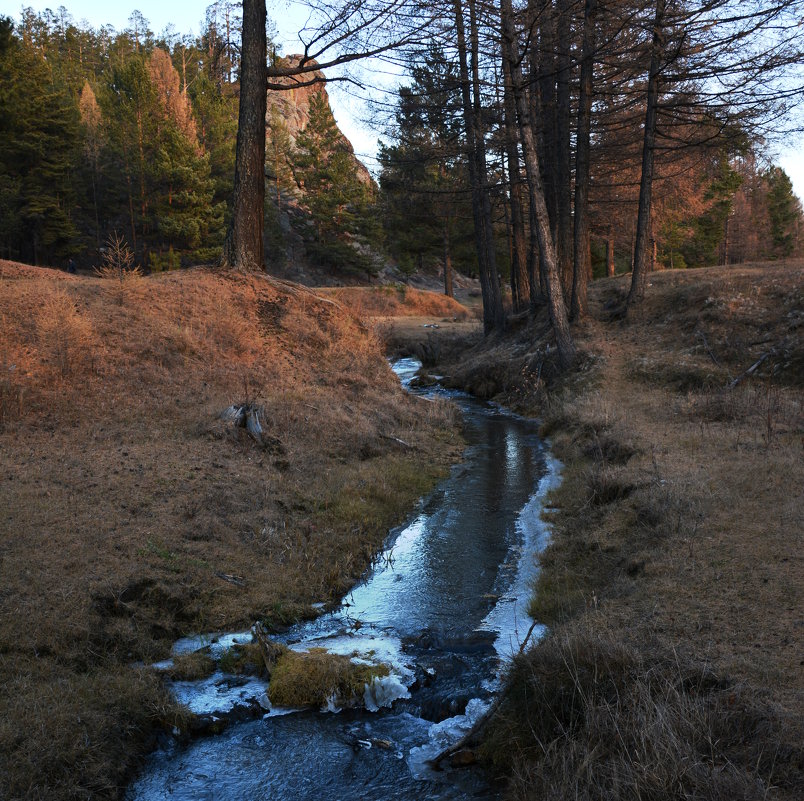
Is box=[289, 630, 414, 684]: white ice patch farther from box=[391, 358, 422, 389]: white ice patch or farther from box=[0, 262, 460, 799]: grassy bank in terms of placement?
box=[391, 358, 422, 389]: white ice patch

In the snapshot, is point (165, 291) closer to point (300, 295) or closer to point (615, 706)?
point (300, 295)

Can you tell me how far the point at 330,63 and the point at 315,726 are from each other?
12.8m

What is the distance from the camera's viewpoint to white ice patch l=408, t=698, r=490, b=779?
4.47 m

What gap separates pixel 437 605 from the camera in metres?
6.92

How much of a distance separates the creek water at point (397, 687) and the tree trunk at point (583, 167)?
11729mm

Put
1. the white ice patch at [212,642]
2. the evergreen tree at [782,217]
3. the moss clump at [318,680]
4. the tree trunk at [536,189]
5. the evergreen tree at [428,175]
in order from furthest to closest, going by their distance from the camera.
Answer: the evergreen tree at [782,217] < the evergreen tree at [428,175] < the tree trunk at [536,189] < the white ice patch at [212,642] < the moss clump at [318,680]

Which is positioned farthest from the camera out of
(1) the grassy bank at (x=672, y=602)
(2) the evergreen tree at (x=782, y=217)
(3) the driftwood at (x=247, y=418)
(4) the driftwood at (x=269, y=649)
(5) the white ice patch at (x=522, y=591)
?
(2) the evergreen tree at (x=782, y=217)

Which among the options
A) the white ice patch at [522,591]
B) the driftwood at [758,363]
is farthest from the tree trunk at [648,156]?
the white ice patch at [522,591]

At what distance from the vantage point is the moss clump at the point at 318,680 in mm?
5215

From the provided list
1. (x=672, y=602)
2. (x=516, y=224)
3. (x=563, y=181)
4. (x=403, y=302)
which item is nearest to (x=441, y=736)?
(x=672, y=602)

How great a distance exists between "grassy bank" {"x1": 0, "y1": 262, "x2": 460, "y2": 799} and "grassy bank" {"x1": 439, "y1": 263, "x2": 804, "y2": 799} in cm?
247

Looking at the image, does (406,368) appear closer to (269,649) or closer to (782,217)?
(269,649)

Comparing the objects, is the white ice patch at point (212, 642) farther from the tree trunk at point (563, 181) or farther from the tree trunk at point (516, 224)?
the tree trunk at point (563, 181)

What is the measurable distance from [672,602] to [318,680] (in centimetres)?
282
